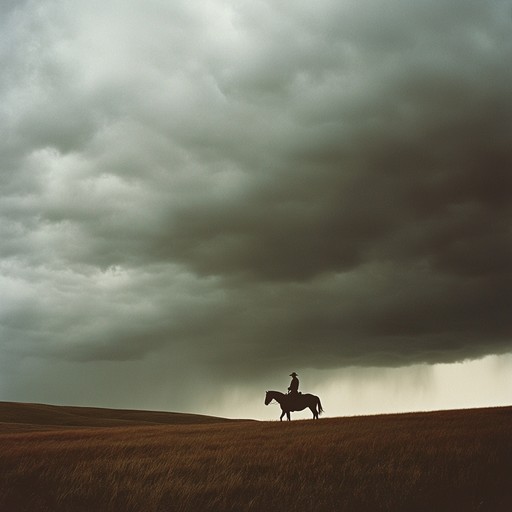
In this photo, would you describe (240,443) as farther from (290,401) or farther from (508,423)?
(290,401)

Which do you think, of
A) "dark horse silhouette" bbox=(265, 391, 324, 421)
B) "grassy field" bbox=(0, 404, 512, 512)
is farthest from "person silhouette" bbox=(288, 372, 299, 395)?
"grassy field" bbox=(0, 404, 512, 512)

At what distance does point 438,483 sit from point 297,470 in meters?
3.16

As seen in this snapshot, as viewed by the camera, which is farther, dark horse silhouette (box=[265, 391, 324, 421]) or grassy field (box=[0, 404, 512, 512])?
dark horse silhouette (box=[265, 391, 324, 421])

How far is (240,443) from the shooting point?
1984 centimetres

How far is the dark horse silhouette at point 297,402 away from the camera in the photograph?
36.3m

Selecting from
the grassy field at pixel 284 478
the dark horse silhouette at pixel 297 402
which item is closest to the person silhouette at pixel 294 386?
the dark horse silhouette at pixel 297 402

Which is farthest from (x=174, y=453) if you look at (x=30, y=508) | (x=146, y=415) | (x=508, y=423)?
(x=146, y=415)

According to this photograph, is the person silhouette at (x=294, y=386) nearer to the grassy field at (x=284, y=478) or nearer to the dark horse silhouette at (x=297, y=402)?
the dark horse silhouette at (x=297, y=402)

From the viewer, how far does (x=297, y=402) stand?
36.3 meters

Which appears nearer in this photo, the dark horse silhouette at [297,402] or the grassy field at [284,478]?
the grassy field at [284,478]

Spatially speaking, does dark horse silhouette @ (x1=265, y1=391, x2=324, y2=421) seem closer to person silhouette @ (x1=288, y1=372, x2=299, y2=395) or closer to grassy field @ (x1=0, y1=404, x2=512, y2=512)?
person silhouette @ (x1=288, y1=372, x2=299, y2=395)

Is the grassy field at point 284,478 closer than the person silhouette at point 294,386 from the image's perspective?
Yes

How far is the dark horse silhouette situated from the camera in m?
36.3

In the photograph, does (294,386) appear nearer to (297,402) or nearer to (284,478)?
(297,402)
